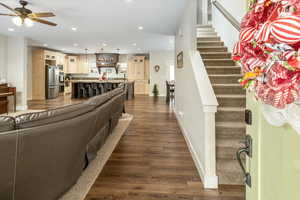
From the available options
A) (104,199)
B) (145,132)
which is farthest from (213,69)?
(104,199)

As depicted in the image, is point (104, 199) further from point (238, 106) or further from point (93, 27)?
point (93, 27)

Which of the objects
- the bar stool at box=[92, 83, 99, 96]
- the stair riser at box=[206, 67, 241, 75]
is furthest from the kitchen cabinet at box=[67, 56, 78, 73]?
the stair riser at box=[206, 67, 241, 75]

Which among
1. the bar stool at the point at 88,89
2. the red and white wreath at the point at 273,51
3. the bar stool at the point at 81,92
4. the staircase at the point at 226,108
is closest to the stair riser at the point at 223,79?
the staircase at the point at 226,108

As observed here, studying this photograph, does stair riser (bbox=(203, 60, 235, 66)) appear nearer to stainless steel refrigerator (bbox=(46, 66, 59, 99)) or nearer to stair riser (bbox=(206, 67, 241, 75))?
stair riser (bbox=(206, 67, 241, 75))

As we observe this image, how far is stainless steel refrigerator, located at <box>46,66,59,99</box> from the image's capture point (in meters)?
9.60

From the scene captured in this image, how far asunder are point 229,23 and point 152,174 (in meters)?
3.40

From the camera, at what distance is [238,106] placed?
292 cm

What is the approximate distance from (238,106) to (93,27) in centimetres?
476

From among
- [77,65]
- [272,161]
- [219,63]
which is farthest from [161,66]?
[272,161]

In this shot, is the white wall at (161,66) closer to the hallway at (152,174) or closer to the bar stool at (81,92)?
the bar stool at (81,92)

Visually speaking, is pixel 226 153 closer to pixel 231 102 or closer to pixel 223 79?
pixel 231 102

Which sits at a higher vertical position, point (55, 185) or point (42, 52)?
point (42, 52)

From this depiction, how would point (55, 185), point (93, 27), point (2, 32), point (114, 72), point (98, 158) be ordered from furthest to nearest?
1. point (114, 72)
2. point (2, 32)
3. point (93, 27)
4. point (98, 158)
5. point (55, 185)

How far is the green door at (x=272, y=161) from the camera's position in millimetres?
615
